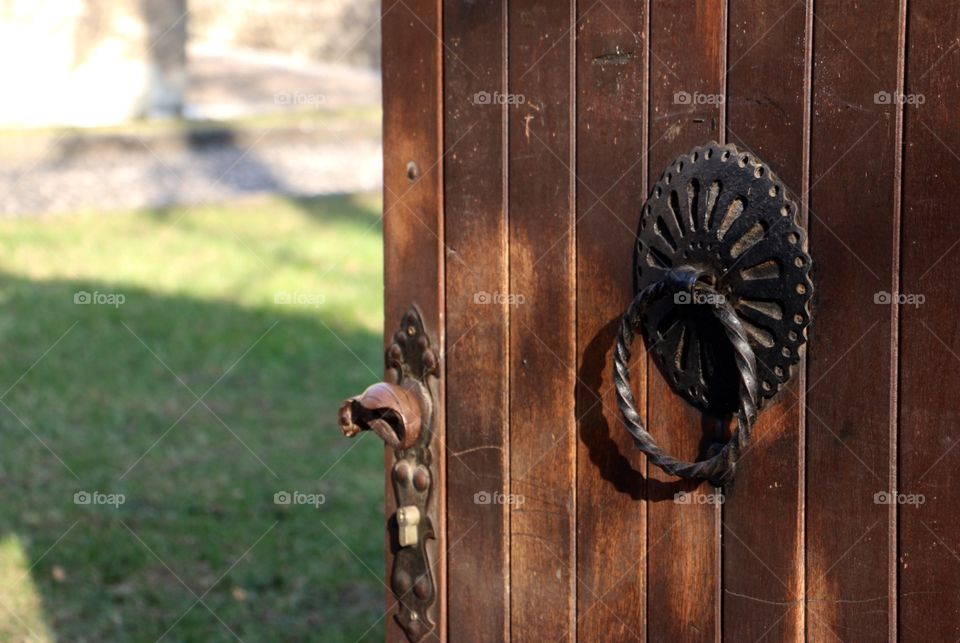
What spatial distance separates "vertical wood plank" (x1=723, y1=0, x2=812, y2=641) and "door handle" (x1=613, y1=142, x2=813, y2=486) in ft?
0.09

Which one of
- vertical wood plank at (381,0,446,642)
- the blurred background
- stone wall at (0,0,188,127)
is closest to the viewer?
vertical wood plank at (381,0,446,642)

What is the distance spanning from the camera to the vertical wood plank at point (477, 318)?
1931 mm

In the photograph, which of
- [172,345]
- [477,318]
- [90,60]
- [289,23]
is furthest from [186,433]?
[289,23]

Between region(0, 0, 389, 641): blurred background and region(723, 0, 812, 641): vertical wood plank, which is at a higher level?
region(723, 0, 812, 641): vertical wood plank

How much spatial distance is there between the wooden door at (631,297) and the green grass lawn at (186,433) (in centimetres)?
246

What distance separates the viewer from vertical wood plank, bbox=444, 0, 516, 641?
6.33 feet

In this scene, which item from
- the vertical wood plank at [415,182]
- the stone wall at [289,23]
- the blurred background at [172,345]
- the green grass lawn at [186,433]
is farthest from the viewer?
the stone wall at [289,23]

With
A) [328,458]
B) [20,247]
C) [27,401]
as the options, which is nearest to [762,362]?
[328,458]

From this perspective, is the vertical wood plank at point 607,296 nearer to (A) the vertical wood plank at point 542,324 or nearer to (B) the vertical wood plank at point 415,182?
(A) the vertical wood plank at point 542,324

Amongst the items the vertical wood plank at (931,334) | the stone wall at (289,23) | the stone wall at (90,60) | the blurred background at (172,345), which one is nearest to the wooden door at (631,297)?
the vertical wood plank at (931,334)

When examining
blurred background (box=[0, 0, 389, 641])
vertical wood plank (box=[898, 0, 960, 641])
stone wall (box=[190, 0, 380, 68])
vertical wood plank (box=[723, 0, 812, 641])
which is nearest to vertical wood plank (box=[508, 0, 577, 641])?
vertical wood plank (box=[723, 0, 812, 641])

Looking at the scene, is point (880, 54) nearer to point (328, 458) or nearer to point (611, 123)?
point (611, 123)

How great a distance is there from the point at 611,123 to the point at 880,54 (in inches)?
16.1

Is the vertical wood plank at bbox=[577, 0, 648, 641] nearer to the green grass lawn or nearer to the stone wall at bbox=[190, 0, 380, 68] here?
the green grass lawn
